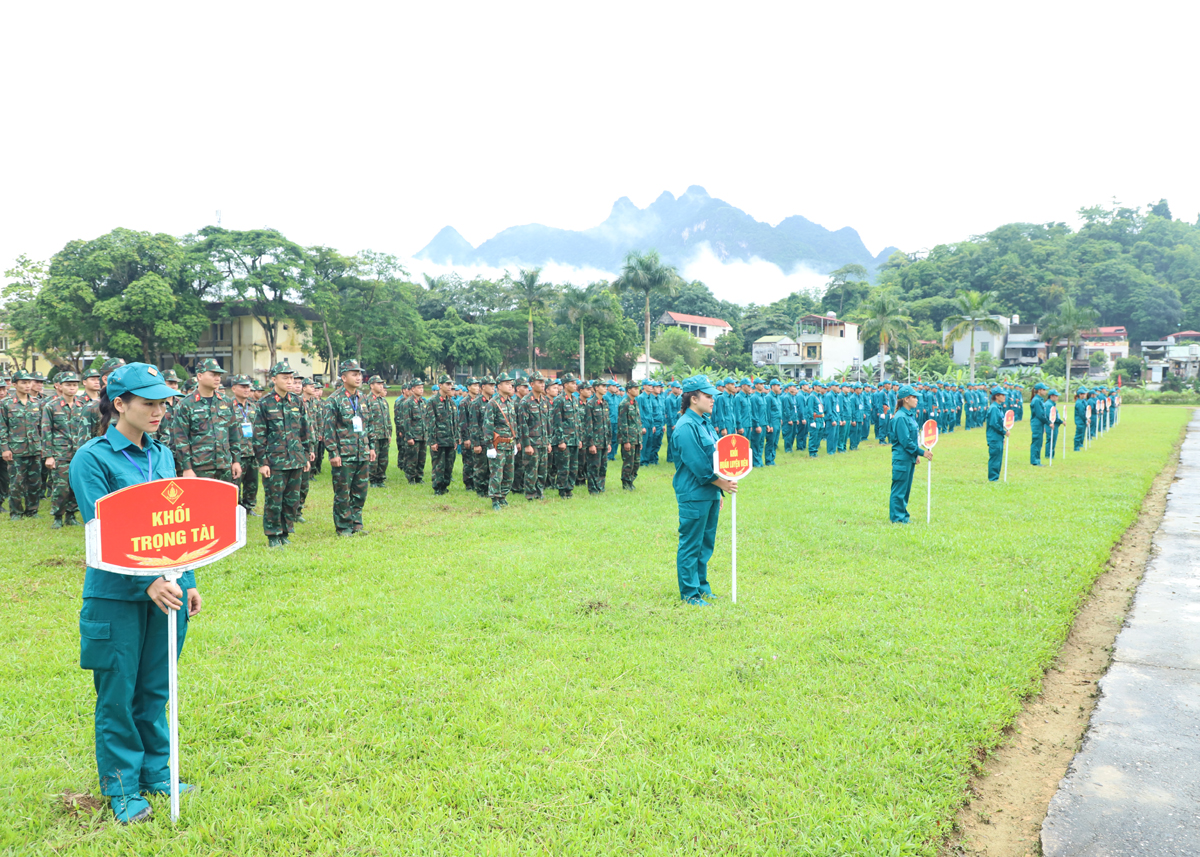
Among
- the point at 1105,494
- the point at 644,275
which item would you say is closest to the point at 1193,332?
the point at 644,275

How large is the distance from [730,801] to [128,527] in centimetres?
304

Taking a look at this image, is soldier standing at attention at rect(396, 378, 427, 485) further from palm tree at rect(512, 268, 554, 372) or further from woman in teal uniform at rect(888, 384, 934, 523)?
palm tree at rect(512, 268, 554, 372)

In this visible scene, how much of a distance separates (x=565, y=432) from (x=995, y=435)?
8.68 meters

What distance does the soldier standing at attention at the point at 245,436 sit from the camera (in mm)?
9250

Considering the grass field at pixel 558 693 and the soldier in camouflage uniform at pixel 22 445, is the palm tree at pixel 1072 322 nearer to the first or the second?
the grass field at pixel 558 693

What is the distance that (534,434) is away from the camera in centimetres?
1181

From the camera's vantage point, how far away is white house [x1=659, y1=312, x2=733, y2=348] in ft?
246

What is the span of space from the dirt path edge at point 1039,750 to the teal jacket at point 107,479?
3.91 m

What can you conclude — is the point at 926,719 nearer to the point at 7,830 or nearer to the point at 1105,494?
the point at 7,830

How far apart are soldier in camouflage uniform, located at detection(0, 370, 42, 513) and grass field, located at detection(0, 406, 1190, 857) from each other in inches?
77.0

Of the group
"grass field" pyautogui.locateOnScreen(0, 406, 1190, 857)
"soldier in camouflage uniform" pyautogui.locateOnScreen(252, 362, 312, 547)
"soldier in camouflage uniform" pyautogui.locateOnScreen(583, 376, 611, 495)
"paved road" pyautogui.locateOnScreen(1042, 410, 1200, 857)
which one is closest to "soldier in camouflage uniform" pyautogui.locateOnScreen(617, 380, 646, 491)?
"soldier in camouflage uniform" pyautogui.locateOnScreen(583, 376, 611, 495)

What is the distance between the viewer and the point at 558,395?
12414 millimetres

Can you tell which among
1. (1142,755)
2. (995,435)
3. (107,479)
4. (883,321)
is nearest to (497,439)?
(107,479)

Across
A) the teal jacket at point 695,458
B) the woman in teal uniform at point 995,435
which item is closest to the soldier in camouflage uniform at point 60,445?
the teal jacket at point 695,458
